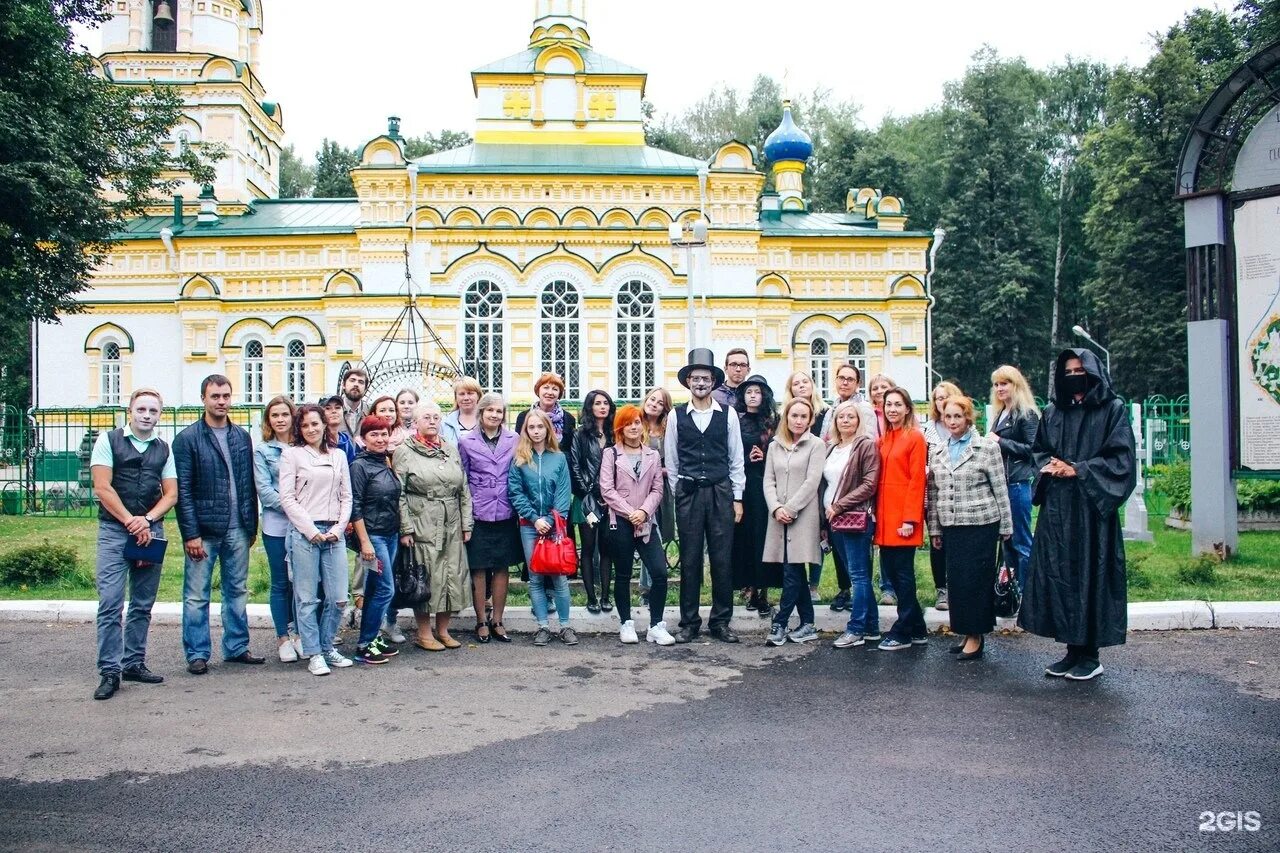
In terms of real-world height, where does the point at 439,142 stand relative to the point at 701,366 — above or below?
above

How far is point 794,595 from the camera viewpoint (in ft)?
22.6

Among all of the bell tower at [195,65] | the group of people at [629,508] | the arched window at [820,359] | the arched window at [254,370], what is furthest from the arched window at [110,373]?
the group of people at [629,508]

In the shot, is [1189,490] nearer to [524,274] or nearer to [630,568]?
[630,568]

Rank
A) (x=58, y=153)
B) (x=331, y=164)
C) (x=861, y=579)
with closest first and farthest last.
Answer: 1. (x=861, y=579)
2. (x=58, y=153)
3. (x=331, y=164)

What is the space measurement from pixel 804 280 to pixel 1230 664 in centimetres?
2213

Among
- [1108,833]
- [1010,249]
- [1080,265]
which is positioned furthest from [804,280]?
[1108,833]

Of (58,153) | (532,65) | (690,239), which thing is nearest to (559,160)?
(532,65)

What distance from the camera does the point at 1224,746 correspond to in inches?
182

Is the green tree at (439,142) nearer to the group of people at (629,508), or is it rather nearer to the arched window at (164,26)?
the arched window at (164,26)

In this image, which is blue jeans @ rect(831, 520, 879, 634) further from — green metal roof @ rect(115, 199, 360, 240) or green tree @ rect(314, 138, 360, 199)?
green tree @ rect(314, 138, 360, 199)

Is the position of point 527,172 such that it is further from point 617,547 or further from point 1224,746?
point 1224,746

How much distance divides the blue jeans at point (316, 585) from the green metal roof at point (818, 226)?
21695mm

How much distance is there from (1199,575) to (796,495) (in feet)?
13.2

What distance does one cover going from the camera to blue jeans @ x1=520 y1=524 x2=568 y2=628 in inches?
278
